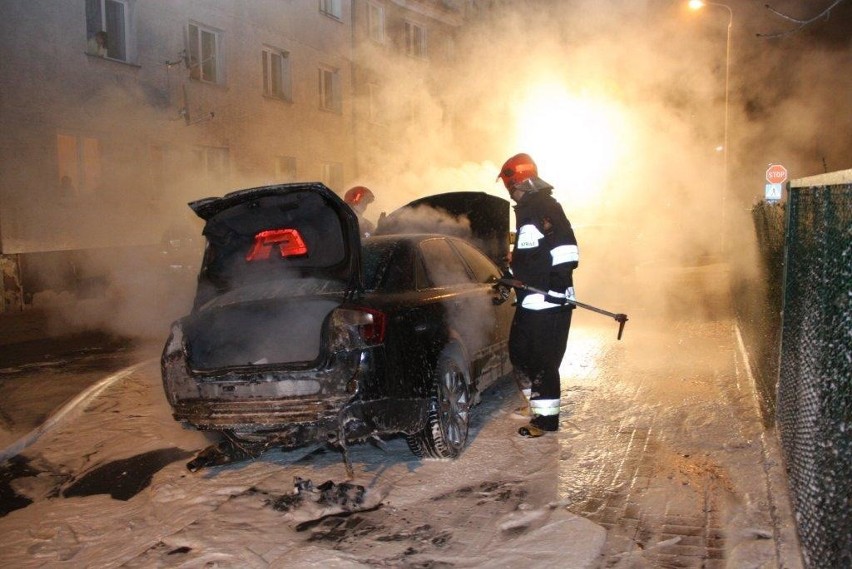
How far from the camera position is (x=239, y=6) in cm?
1705

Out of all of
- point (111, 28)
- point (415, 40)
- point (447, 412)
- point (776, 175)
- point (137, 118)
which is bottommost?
point (447, 412)

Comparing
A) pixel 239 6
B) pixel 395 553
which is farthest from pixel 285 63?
pixel 395 553

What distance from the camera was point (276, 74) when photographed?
61.9 feet

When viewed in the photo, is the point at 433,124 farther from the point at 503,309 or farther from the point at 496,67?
the point at 503,309

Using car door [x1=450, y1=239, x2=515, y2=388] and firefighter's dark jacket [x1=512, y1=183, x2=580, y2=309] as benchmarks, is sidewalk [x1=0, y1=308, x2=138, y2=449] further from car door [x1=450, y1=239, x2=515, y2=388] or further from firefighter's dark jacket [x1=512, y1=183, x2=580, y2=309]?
firefighter's dark jacket [x1=512, y1=183, x2=580, y2=309]

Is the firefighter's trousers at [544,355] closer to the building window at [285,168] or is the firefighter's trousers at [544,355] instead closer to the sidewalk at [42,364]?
the sidewalk at [42,364]

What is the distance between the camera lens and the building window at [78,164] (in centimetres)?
1308

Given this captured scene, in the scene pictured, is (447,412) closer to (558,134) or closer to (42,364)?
(42,364)

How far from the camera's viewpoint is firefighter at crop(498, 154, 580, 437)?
4.84 metres

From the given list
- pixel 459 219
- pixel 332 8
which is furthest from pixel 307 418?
pixel 332 8

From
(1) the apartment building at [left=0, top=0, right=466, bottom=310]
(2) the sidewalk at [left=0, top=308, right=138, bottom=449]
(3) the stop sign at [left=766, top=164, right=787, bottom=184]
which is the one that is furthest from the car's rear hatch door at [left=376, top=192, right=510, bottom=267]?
(3) the stop sign at [left=766, top=164, right=787, bottom=184]

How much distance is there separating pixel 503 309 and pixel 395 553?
2.89m

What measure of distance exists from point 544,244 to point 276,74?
15.8 m

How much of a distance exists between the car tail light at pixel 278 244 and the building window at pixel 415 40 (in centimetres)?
1407
